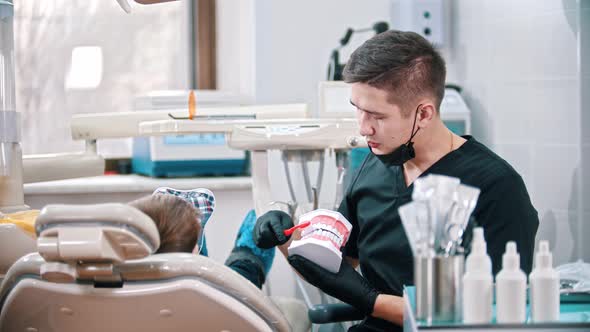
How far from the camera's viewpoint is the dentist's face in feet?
5.16

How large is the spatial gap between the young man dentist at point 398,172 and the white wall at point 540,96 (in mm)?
625

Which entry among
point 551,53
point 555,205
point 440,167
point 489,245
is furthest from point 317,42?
point 489,245

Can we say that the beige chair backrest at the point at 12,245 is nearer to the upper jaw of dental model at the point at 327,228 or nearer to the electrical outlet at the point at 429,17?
the upper jaw of dental model at the point at 327,228

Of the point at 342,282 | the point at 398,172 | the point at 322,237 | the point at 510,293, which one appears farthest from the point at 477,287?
the point at 398,172

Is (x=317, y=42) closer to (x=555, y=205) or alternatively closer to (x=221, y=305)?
(x=555, y=205)

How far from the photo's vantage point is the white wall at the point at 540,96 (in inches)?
97.8

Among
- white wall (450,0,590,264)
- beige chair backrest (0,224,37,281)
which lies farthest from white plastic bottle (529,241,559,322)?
white wall (450,0,590,264)

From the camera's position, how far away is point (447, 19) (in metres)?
3.37

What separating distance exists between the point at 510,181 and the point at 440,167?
0.15 metres

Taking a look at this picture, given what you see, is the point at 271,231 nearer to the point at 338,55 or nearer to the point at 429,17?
the point at 338,55

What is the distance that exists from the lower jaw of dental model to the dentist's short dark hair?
348 mm

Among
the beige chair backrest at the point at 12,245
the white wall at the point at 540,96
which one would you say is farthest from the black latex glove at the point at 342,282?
the white wall at the point at 540,96

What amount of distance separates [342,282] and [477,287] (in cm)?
49

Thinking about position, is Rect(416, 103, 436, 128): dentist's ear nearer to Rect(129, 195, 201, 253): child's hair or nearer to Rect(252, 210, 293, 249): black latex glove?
Rect(252, 210, 293, 249): black latex glove
